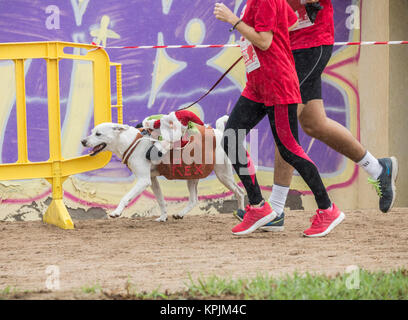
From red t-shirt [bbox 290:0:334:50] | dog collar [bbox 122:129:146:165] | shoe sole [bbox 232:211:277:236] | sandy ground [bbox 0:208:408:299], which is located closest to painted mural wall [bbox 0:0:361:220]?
sandy ground [bbox 0:208:408:299]

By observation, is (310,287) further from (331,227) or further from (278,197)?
(278,197)

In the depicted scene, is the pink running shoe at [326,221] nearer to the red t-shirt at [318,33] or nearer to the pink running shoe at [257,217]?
the pink running shoe at [257,217]

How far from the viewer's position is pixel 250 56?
16.6 feet

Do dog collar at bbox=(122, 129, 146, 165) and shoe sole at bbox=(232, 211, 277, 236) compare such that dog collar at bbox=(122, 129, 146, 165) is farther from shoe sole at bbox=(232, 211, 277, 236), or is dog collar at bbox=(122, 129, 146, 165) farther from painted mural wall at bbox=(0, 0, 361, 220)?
shoe sole at bbox=(232, 211, 277, 236)

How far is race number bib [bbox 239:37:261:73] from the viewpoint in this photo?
500cm

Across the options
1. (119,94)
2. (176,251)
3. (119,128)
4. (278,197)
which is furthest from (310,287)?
(119,94)

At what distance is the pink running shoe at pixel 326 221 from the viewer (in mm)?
5156

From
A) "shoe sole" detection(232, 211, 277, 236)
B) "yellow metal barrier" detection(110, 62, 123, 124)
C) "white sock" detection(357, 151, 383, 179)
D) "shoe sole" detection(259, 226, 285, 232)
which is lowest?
"shoe sole" detection(259, 226, 285, 232)

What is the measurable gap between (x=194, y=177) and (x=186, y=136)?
39 cm

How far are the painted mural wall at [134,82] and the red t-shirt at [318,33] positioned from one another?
219 cm

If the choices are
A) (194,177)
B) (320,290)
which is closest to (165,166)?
(194,177)

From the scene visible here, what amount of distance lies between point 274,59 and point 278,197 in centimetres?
111

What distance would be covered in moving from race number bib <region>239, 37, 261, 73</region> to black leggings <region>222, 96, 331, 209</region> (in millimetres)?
243

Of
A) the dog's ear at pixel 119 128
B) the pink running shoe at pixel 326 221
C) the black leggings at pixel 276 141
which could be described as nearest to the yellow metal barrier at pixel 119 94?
the dog's ear at pixel 119 128
